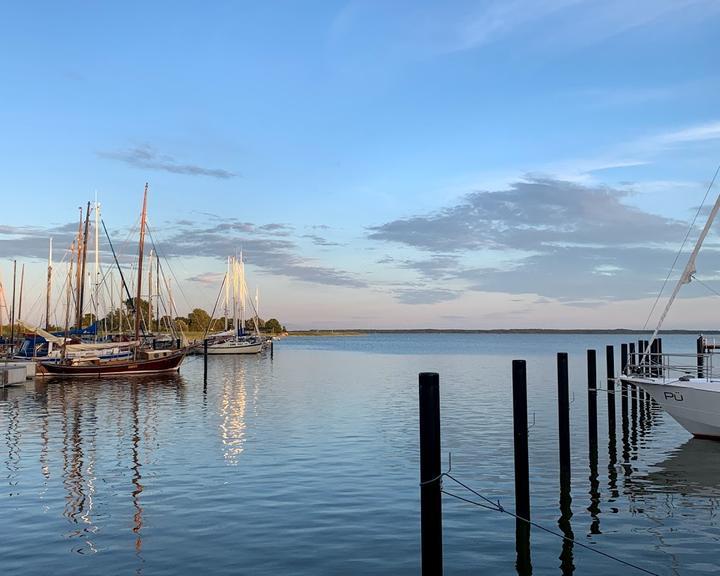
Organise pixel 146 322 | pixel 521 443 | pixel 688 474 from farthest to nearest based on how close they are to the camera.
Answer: pixel 146 322 < pixel 688 474 < pixel 521 443

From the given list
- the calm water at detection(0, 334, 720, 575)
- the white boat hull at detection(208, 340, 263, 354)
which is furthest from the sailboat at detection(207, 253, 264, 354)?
the calm water at detection(0, 334, 720, 575)

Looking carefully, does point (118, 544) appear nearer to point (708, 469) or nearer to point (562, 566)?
point (562, 566)

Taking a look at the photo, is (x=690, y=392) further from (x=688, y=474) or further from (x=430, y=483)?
(x=430, y=483)

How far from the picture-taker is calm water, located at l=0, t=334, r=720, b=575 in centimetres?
1341

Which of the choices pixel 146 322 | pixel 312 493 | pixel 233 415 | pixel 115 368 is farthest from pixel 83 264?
pixel 146 322

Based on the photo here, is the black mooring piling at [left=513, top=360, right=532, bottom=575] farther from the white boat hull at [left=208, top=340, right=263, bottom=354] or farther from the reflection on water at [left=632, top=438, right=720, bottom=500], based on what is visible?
the white boat hull at [left=208, top=340, right=263, bottom=354]

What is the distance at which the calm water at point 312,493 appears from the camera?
44.0ft

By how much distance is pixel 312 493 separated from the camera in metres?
18.3

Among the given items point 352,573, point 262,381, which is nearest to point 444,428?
point 352,573

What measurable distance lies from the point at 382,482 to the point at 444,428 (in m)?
11.4

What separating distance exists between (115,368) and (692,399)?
157ft

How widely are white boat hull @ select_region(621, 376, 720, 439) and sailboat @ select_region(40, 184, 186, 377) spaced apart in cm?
4533

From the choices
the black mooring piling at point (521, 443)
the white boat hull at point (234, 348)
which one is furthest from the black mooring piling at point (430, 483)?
the white boat hull at point (234, 348)

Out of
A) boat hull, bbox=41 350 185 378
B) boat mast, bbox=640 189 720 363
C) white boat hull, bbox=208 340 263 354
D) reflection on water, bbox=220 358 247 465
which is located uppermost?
boat mast, bbox=640 189 720 363
